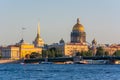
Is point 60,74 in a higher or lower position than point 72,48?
lower

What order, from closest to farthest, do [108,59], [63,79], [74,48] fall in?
[63,79]
[108,59]
[74,48]

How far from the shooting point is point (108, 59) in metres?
121

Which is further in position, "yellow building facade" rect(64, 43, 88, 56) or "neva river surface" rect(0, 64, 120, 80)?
"yellow building facade" rect(64, 43, 88, 56)

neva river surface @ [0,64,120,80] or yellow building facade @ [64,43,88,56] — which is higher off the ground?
yellow building facade @ [64,43,88,56]

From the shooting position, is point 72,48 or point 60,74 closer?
point 60,74

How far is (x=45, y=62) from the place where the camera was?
13100 cm

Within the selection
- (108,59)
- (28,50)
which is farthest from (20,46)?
(108,59)

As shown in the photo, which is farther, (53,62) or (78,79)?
(53,62)

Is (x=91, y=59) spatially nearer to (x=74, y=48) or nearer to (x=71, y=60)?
(x=71, y=60)

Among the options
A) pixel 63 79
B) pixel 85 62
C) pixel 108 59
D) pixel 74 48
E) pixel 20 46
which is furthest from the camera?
pixel 74 48

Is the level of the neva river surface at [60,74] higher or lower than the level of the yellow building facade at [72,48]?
lower

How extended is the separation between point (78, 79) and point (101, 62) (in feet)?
273

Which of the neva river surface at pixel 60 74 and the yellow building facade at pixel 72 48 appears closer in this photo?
the neva river surface at pixel 60 74

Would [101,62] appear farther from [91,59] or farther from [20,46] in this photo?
[20,46]
